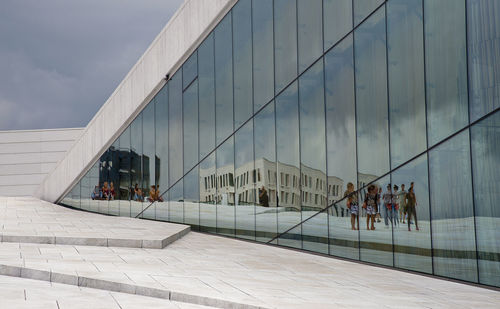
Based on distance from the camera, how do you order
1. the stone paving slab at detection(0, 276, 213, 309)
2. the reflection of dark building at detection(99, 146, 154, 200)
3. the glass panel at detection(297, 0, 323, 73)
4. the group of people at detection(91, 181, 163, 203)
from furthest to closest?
the reflection of dark building at detection(99, 146, 154, 200) → the group of people at detection(91, 181, 163, 203) → the glass panel at detection(297, 0, 323, 73) → the stone paving slab at detection(0, 276, 213, 309)

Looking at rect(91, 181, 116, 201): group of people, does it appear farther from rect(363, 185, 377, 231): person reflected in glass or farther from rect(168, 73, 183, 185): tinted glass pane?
rect(363, 185, 377, 231): person reflected in glass

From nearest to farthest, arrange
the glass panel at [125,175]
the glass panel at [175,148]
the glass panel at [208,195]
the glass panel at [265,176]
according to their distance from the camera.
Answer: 1. the glass panel at [265,176]
2. the glass panel at [208,195]
3. the glass panel at [175,148]
4. the glass panel at [125,175]

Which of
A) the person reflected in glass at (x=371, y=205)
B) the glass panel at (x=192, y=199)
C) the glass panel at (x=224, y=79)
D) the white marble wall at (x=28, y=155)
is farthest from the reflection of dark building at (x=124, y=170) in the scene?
the white marble wall at (x=28, y=155)

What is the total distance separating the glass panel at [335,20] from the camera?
13.5 metres

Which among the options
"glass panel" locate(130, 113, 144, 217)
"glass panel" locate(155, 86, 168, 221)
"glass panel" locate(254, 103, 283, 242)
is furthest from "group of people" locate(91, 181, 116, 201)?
"glass panel" locate(254, 103, 283, 242)

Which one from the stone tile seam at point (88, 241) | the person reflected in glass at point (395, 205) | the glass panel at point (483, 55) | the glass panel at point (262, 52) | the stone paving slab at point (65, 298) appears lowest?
the stone paving slab at point (65, 298)

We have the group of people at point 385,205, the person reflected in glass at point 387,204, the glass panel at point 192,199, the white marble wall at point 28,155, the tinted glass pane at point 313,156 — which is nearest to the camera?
the group of people at point 385,205

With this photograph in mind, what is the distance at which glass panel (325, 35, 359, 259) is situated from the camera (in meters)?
13.3

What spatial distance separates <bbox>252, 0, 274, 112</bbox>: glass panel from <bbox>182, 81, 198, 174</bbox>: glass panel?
11.2ft

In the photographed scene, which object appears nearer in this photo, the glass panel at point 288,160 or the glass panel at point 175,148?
the glass panel at point 288,160

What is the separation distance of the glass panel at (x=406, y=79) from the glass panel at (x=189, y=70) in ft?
28.6

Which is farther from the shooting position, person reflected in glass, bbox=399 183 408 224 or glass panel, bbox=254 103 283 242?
glass panel, bbox=254 103 283 242

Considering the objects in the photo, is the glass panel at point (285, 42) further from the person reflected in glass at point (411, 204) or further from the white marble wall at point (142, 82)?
the person reflected in glass at point (411, 204)

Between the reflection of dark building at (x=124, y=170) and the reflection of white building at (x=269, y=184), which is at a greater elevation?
the reflection of dark building at (x=124, y=170)
